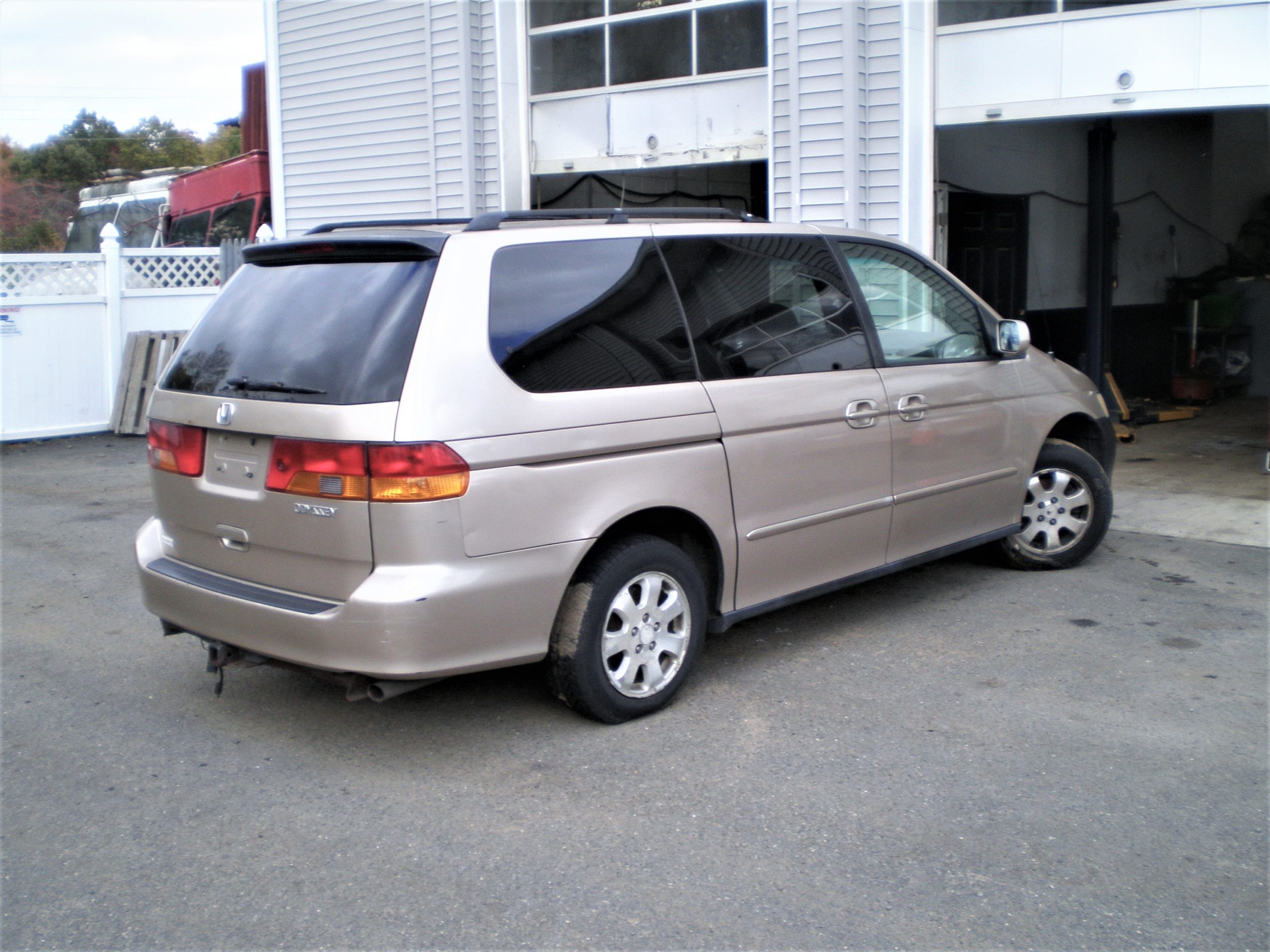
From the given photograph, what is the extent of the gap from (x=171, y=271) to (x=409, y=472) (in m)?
10.5

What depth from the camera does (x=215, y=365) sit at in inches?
169

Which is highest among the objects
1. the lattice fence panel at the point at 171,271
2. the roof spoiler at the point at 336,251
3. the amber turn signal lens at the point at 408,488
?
the lattice fence panel at the point at 171,271

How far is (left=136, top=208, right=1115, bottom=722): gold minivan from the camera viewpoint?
3768mm

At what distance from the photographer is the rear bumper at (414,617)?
12.2 feet

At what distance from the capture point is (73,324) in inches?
471

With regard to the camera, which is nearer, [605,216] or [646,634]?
[646,634]

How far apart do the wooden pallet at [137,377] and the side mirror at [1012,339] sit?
355 inches

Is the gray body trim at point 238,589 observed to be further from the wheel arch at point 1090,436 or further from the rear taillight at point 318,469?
the wheel arch at point 1090,436

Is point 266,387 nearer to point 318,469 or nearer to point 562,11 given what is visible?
point 318,469

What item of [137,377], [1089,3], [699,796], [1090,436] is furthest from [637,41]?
[699,796]

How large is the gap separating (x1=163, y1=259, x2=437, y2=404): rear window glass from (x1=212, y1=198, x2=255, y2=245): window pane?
416 inches

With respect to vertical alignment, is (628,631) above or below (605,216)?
below

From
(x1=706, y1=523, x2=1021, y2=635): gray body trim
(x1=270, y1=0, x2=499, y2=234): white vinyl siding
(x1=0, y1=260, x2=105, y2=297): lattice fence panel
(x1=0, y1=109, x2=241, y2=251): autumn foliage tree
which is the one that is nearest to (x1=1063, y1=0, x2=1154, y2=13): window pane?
(x1=270, y1=0, x2=499, y2=234): white vinyl siding

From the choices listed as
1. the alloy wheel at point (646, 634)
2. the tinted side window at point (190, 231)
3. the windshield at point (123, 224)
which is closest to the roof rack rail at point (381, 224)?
the alloy wheel at point (646, 634)
